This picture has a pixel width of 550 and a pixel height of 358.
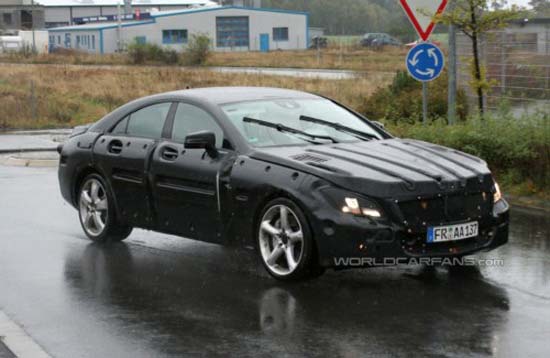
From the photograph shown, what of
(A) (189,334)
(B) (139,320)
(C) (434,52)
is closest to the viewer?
(A) (189,334)

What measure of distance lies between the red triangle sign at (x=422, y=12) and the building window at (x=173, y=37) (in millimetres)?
89774

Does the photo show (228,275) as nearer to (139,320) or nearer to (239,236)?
(239,236)

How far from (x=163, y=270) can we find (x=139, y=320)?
1.88 metres

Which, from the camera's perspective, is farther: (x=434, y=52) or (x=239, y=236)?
(x=434, y=52)

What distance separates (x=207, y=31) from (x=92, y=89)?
219 feet

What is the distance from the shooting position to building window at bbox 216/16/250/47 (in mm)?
107938

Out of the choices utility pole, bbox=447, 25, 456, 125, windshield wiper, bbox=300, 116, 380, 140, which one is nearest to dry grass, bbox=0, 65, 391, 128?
utility pole, bbox=447, 25, 456, 125

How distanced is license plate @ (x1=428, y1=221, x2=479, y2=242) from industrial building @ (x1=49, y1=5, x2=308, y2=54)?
300ft

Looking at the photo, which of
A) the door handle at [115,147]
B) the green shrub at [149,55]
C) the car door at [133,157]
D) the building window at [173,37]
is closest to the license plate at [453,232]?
the car door at [133,157]

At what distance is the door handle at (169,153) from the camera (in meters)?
9.62

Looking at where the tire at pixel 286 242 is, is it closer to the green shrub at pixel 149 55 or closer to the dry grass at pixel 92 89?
the dry grass at pixel 92 89

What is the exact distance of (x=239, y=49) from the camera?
4336 inches

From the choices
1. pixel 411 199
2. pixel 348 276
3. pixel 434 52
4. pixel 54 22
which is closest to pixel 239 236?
pixel 348 276

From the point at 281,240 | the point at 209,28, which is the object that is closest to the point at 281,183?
the point at 281,240
